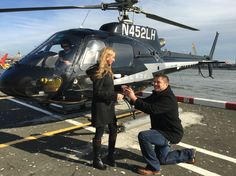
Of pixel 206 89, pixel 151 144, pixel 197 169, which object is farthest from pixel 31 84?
pixel 206 89

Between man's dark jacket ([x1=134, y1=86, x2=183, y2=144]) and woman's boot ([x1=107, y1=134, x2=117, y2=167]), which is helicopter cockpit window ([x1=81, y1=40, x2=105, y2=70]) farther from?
man's dark jacket ([x1=134, y1=86, x2=183, y2=144])

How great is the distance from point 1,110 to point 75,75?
434cm

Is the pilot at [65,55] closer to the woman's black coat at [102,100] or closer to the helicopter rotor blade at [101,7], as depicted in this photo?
the helicopter rotor blade at [101,7]

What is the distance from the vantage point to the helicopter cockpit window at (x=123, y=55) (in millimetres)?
7820

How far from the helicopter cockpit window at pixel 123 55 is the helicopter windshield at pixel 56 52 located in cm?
129

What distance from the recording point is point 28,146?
19.8ft

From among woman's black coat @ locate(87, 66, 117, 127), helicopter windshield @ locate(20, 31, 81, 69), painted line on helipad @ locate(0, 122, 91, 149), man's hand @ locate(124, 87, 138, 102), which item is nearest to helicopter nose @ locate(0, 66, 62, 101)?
helicopter windshield @ locate(20, 31, 81, 69)

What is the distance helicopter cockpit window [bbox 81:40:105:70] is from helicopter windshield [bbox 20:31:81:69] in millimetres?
290

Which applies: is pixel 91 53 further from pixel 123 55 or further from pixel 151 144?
pixel 151 144

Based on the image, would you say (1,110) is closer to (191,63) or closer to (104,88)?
(104,88)

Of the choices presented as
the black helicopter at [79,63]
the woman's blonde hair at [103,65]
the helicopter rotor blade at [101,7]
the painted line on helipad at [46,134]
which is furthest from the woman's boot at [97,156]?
the helicopter rotor blade at [101,7]

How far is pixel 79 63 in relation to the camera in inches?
268

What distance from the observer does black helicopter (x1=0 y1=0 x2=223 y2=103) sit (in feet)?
20.7

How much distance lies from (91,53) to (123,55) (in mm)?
1270
